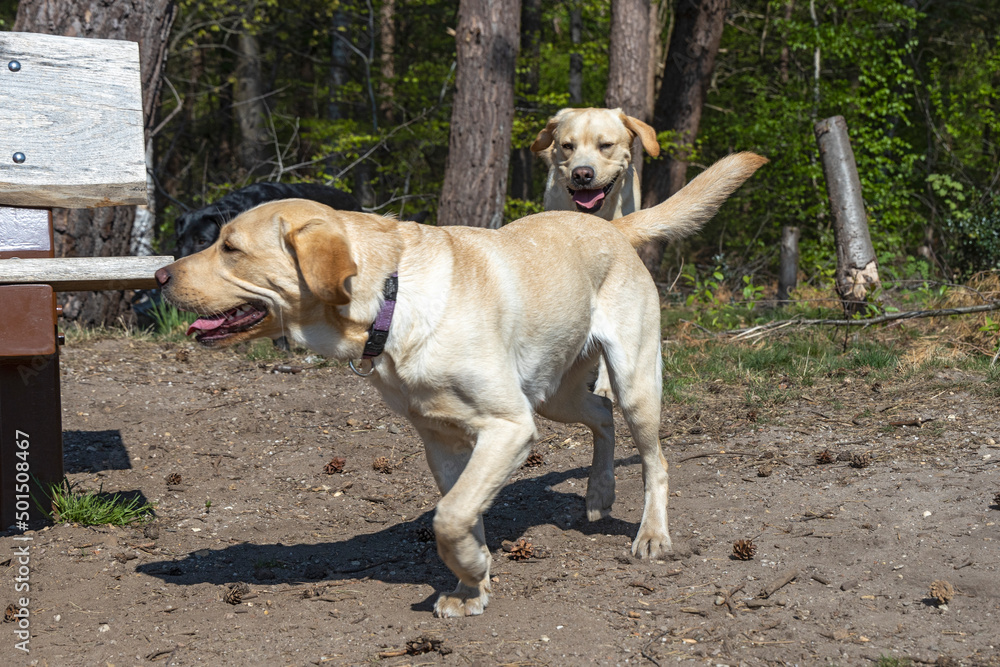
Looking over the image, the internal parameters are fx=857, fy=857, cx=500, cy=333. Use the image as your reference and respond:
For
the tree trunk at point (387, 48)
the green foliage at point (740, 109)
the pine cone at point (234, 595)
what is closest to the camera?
the pine cone at point (234, 595)

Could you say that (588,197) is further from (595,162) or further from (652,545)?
(652,545)

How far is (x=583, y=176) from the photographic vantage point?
6301 millimetres

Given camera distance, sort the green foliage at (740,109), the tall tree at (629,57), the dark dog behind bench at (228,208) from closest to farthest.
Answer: the dark dog behind bench at (228,208)
the tall tree at (629,57)
the green foliage at (740,109)

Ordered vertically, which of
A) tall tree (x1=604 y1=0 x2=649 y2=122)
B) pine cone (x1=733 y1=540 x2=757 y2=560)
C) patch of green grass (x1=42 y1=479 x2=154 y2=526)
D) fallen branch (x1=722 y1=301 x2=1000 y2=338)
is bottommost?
patch of green grass (x1=42 y1=479 x2=154 y2=526)

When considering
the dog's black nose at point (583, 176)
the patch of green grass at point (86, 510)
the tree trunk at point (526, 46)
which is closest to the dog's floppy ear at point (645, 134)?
the dog's black nose at point (583, 176)

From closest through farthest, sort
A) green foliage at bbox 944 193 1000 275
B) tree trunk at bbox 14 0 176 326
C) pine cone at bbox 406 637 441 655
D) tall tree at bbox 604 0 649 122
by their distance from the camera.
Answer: pine cone at bbox 406 637 441 655 < tree trunk at bbox 14 0 176 326 < green foliage at bbox 944 193 1000 275 < tall tree at bbox 604 0 649 122

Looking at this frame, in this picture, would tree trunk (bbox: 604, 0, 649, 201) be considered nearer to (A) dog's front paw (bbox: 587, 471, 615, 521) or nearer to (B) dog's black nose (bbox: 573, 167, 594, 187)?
(B) dog's black nose (bbox: 573, 167, 594, 187)

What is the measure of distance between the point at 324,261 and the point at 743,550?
198 cm

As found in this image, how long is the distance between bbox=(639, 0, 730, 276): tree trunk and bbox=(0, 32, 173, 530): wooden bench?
26.6ft

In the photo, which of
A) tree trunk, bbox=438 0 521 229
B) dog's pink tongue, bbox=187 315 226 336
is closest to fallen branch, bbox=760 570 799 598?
dog's pink tongue, bbox=187 315 226 336

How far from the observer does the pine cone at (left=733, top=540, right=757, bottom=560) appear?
3389 mm

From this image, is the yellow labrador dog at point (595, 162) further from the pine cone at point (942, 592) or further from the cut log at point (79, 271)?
the pine cone at point (942, 592)

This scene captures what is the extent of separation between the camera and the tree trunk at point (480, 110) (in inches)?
330

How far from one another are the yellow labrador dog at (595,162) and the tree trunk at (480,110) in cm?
165
